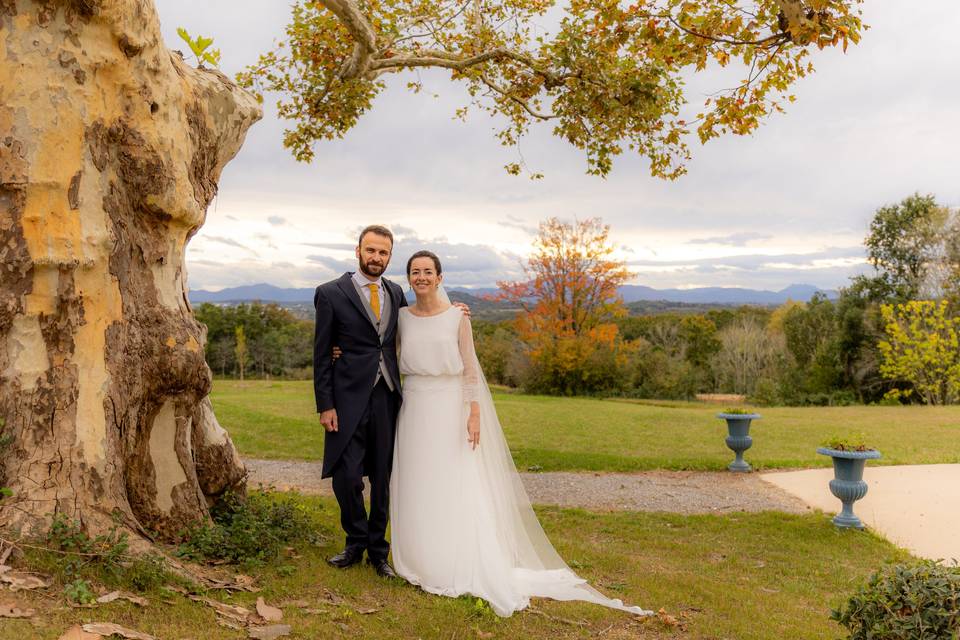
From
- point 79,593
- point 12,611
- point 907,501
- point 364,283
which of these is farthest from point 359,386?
point 907,501

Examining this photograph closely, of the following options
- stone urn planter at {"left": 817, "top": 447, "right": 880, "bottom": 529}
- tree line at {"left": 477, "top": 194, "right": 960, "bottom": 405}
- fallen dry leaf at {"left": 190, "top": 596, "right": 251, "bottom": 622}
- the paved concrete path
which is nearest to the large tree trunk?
fallen dry leaf at {"left": 190, "top": 596, "right": 251, "bottom": 622}

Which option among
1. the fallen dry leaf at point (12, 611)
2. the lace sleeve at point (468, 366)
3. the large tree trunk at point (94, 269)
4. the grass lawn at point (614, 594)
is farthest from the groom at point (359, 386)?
the fallen dry leaf at point (12, 611)

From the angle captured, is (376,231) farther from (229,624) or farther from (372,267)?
(229,624)

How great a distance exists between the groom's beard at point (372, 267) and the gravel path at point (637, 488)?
5.03 m

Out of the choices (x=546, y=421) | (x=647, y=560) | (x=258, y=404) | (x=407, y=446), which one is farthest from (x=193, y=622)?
(x=258, y=404)

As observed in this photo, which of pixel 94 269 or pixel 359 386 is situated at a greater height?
pixel 94 269

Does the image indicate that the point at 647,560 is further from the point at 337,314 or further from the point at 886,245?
the point at 886,245

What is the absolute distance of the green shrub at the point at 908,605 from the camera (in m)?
2.90

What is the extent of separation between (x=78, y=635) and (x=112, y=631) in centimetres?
14

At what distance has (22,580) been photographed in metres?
3.60

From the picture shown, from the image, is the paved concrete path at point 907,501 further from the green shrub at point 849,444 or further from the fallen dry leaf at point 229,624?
the fallen dry leaf at point 229,624

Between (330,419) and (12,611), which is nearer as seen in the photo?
(12,611)

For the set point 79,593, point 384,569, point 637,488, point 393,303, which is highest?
point 393,303

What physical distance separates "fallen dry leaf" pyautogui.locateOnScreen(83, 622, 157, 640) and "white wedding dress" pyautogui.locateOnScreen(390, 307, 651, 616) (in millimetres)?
1958
